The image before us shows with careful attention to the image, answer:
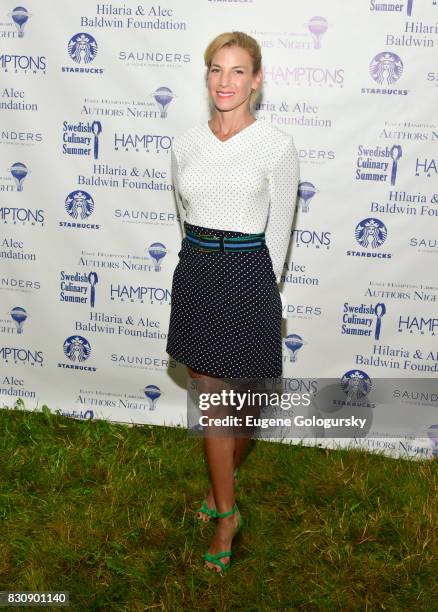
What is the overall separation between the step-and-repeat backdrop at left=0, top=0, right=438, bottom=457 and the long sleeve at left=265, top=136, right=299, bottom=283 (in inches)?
33.3

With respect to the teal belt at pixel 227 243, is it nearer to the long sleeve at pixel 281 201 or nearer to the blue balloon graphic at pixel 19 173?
the long sleeve at pixel 281 201

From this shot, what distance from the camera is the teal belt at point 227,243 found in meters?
2.67

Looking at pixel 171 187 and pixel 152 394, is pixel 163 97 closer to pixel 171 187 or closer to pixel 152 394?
pixel 171 187

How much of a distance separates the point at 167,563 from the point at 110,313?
1.66 meters

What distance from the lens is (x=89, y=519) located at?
3004 mm

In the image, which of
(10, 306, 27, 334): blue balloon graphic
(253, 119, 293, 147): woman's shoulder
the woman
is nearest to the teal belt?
the woman

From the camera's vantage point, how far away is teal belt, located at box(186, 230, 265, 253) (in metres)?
2.67

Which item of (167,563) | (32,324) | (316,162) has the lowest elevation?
(167,563)

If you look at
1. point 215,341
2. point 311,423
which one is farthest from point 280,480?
point 215,341

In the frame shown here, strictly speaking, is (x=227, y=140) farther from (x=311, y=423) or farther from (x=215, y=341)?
(x=311, y=423)

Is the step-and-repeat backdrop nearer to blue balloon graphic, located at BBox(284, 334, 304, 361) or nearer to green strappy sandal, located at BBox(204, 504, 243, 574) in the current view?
blue balloon graphic, located at BBox(284, 334, 304, 361)

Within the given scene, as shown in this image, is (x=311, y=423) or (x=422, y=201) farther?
(x=311, y=423)

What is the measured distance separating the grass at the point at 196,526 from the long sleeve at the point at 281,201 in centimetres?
116
